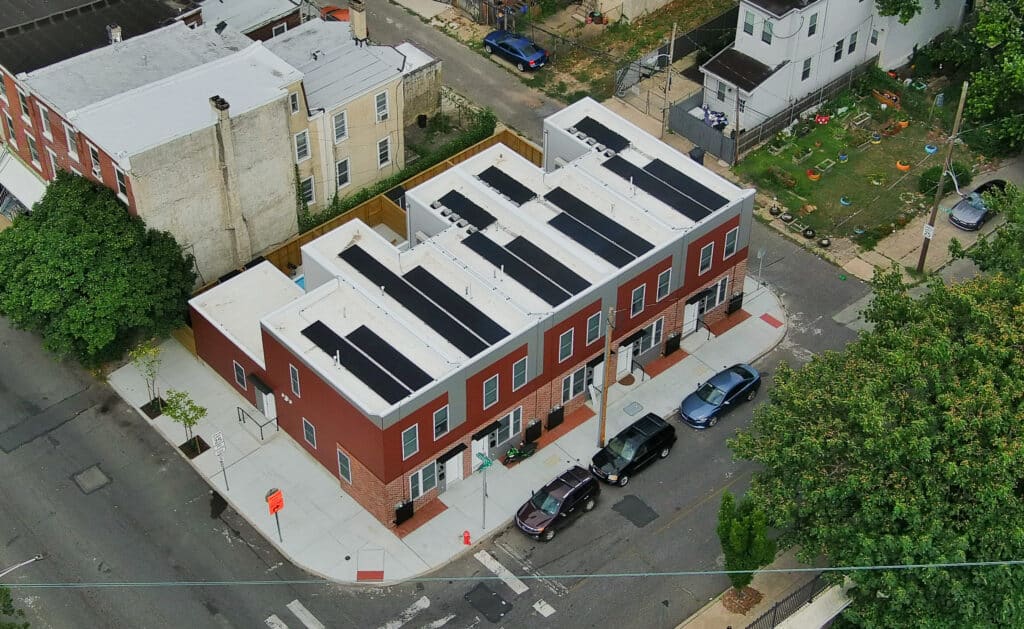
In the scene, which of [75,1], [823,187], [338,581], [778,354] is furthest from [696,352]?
[75,1]

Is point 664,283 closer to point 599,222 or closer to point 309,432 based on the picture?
point 599,222

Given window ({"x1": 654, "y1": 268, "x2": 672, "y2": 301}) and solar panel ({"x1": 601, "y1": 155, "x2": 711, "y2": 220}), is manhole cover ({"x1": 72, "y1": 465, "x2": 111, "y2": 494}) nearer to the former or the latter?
window ({"x1": 654, "y1": 268, "x2": 672, "y2": 301})

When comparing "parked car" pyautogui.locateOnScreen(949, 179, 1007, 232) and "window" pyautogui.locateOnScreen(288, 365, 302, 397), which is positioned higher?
"window" pyautogui.locateOnScreen(288, 365, 302, 397)

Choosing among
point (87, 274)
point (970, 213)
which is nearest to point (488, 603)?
point (87, 274)

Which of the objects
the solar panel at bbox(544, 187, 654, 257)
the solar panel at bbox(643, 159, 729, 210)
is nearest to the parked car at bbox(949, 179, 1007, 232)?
the solar panel at bbox(643, 159, 729, 210)

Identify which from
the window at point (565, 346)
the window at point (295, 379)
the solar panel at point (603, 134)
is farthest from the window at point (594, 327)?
the window at point (295, 379)
